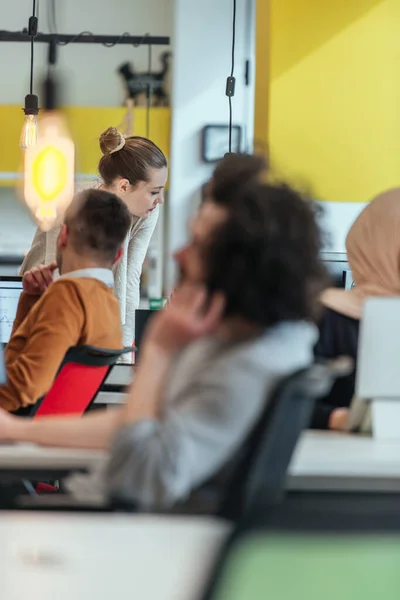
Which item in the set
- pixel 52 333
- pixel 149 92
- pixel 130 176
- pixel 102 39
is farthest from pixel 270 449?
pixel 102 39

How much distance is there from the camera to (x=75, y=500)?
160cm

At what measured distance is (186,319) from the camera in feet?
4.97

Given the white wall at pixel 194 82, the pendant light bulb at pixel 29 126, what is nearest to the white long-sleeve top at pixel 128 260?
the pendant light bulb at pixel 29 126

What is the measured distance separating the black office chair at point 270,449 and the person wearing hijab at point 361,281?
101 centimetres

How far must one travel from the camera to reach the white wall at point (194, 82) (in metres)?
9.18

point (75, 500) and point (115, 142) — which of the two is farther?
point (115, 142)

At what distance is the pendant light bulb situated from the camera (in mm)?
5691

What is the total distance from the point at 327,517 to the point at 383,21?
4389mm

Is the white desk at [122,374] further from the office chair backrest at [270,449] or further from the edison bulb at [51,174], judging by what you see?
the office chair backrest at [270,449]

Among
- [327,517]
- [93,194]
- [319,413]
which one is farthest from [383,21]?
[327,517]

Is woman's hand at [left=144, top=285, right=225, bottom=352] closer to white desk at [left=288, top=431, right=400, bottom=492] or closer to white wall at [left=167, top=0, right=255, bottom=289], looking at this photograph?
white desk at [left=288, top=431, right=400, bottom=492]

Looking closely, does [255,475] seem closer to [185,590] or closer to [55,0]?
[185,590]

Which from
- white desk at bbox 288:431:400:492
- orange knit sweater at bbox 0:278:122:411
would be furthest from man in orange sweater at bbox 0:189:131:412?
white desk at bbox 288:431:400:492

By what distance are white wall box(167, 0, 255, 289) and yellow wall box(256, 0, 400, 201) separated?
3.90m
